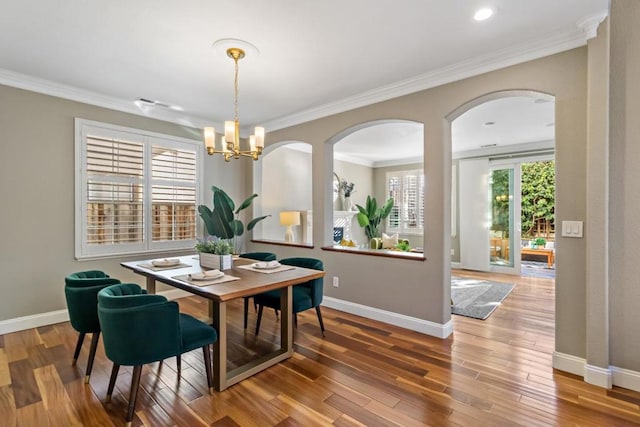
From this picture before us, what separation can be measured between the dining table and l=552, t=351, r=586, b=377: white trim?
2114mm

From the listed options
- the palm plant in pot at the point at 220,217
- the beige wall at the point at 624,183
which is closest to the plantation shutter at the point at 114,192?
the palm plant in pot at the point at 220,217

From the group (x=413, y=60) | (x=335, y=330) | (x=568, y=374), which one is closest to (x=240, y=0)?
(x=413, y=60)

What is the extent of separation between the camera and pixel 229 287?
2246mm

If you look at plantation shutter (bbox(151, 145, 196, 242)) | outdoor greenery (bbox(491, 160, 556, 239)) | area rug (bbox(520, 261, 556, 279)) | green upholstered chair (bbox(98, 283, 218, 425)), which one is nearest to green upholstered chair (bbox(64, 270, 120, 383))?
green upholstered chair (bbox(98, 283, 218, 425))

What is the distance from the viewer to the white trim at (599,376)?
2.25m

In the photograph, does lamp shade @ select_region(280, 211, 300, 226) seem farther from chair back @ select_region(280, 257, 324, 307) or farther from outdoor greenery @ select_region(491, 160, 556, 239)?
outdoor greenery @ select_region(491, 160, 556, 239)

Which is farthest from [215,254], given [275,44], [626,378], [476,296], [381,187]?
[381,187]

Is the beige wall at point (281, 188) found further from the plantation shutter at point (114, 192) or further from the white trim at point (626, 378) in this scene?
the white trim at point (626, 378)

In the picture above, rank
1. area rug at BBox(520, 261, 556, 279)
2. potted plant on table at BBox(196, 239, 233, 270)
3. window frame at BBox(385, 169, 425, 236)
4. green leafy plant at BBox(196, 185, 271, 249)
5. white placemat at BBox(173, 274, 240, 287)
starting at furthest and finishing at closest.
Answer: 1. window frame at BBox(385, 169, 425, 236)
2. area rug at BBox(520, 261, 556, 279)
3. green leafy plant at BBox(196, 185, 271, 249)
4. potted plant on table at BBox(196, 239, 233, 270)
5. white placemat at BBox(173, 274, 240, 287)

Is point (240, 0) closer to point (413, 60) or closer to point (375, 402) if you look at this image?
point (413, 60)

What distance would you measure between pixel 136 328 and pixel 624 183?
3.59 metres

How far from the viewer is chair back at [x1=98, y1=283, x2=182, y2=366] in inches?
72.6

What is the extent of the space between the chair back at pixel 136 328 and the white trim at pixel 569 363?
303 centimetres

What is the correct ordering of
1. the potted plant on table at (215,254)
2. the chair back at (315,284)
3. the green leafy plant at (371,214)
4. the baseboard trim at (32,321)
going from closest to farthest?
the potted plant on table at (215,254), the chair back at (315,284), the baseboard trim at (32,321), the green leafy plant at (371,214)
